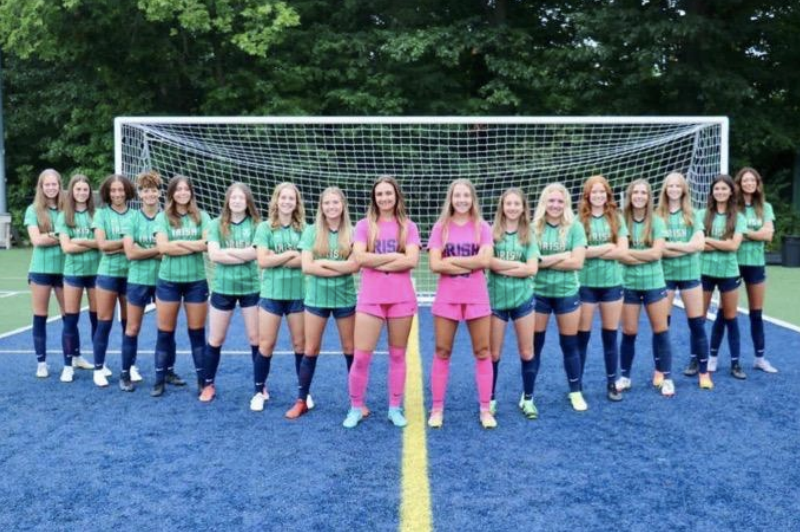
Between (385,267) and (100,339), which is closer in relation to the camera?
(385,267)

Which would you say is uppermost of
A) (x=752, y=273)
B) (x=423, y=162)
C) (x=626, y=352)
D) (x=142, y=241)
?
(x=423, y=162)

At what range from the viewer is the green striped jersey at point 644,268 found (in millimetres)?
5562

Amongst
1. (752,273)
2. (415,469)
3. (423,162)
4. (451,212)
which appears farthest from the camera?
(423,162)

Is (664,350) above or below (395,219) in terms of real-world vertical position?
below

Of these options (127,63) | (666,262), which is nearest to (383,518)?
(666,262)

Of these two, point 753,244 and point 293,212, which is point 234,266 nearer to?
point 293,212

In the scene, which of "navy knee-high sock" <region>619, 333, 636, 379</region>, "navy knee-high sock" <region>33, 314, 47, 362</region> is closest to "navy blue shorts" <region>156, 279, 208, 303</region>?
"navy knee-high sock" <region>33, 314, 47, 362</region>

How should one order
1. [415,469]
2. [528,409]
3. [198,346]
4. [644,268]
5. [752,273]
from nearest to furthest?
[415,469] → [528,409] → [644,268] → [198,346] → [752,273]

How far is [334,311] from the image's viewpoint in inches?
199

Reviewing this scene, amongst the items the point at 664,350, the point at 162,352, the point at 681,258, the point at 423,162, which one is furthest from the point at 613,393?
the point at 423,162

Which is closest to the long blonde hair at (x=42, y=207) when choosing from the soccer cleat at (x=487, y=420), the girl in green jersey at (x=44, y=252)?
the girl in green jersey at (x=44, y=252)

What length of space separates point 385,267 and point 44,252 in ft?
10.7

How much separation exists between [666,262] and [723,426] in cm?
144

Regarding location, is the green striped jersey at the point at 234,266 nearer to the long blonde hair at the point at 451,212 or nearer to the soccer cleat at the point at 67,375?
the long blonde hair at the point at 451,212
